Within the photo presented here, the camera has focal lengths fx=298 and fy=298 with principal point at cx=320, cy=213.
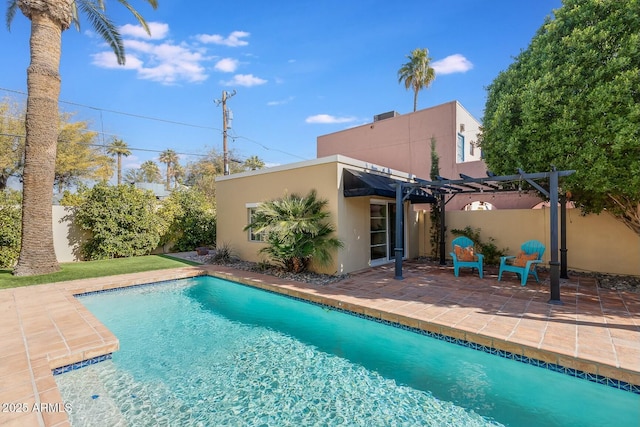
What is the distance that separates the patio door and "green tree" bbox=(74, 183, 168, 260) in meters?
11.9

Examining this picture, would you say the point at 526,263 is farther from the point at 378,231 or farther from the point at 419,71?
the point at 419,71

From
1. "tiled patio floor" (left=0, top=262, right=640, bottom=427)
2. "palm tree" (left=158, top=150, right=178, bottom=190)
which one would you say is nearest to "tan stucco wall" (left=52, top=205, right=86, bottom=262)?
"tiled patio floor" (left=0, top=262, right=640, bottom=427)

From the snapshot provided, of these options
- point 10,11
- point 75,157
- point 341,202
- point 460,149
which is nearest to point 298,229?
point 341,202

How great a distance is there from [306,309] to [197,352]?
2982mm

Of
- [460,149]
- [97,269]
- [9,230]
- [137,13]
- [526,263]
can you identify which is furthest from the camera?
[460,149]

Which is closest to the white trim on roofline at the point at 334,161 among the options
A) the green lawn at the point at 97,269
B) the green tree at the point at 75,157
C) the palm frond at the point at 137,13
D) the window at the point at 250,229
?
the window at the point at 250,229

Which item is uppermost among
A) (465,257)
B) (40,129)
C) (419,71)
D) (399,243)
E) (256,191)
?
(419,71)

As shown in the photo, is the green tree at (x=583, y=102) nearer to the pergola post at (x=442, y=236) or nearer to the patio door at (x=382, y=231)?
the pergola post at (x=442, y=236)

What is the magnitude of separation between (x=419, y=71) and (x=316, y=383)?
30848 mm

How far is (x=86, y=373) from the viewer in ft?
16.1

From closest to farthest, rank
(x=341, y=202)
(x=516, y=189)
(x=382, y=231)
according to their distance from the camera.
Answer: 1. (x=341, y=202)
2. (x=516, y=189)
3. (x=382, y=231)

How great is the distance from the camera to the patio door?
12.0 meters

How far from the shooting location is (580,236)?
10977 mm

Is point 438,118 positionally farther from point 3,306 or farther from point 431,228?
point 3,306
